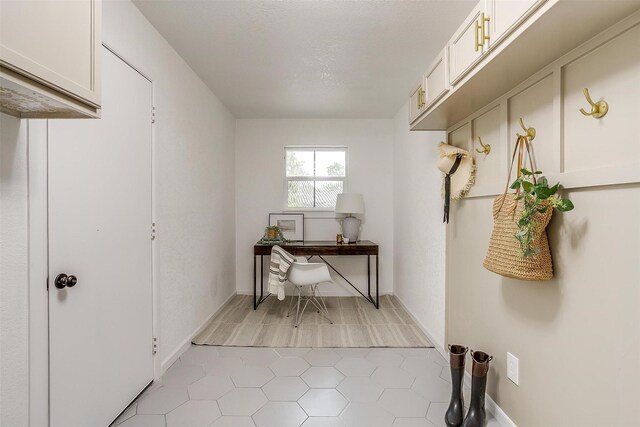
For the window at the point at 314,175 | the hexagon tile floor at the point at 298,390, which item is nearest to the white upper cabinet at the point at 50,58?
the hexagon tile floor at the point at 298,390

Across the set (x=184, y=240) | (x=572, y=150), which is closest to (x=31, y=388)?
(x=184, y=240)

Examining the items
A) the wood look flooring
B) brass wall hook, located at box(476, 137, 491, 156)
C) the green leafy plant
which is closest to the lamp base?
the wood look flooring

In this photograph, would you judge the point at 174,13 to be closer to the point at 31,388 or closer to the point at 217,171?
the point at 217,171

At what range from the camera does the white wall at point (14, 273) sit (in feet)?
3.50

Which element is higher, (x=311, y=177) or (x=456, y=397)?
(x=311, y=177)

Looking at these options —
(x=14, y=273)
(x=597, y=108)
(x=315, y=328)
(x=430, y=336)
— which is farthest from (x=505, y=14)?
(x=315, y=328)

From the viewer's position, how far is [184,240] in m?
2.44

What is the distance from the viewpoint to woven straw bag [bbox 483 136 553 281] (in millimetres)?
1215

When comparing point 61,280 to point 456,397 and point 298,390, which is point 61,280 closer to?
point 298,390

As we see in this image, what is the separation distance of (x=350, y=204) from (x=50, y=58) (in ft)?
10.1

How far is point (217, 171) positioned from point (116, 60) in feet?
5.70

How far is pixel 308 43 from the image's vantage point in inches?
84.2

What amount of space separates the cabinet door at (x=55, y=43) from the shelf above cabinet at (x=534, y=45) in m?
1.42

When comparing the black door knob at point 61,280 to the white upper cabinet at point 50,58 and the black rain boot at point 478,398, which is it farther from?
the black rain boot at point 478,398
